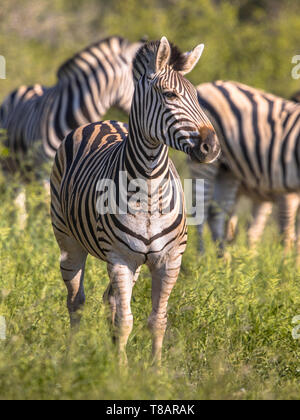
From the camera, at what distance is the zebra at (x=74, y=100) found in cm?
852

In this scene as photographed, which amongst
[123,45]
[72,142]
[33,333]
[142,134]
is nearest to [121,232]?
[142,134]

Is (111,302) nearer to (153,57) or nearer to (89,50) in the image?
(153,57)

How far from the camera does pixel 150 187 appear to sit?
410 centimetres

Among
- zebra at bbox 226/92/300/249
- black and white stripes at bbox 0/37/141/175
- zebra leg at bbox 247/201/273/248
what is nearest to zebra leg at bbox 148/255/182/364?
zebra at bbox 226/92/300/249

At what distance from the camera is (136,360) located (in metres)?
4.12

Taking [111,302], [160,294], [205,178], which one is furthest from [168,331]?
[205,178]

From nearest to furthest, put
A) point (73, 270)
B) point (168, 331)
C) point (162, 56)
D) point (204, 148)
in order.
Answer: point (204, 148), point (162, 56), point (168, 331), point (73, 270)

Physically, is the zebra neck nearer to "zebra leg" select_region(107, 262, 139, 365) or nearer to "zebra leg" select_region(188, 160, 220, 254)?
"zebra leg" select_region(107, 262, 139, 365)

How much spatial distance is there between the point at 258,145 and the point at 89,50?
251cm

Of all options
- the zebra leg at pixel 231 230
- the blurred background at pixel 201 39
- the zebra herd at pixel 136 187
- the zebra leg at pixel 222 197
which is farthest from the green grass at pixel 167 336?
the blurred background at pixel 201 39

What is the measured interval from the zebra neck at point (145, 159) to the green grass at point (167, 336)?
851 mm

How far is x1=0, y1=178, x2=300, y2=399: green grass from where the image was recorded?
3557mm

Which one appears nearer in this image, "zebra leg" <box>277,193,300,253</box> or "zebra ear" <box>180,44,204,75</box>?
"zebra ear" <box>180,44,204,75</box>

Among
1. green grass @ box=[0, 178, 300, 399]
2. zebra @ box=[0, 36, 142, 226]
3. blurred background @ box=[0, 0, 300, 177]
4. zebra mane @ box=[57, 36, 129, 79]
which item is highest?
blurred background @ box=[0, 0, 300, 177]
